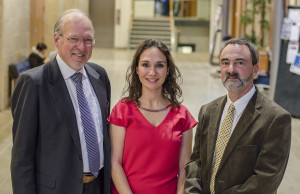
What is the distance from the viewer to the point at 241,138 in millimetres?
2688

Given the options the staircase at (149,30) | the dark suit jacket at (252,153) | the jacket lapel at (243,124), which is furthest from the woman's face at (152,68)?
the staircase at (149,30)

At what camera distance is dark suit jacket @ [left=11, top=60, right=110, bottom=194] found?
2.79m

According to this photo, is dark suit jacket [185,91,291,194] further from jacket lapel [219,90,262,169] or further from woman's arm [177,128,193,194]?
woman's arm [177,128,193,194]

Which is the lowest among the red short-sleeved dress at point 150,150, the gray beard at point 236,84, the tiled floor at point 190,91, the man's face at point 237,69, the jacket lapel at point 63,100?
the tiled floor at point 190,91

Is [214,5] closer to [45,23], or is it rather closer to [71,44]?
[45,23]

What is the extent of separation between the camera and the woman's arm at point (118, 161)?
2992 millimetres

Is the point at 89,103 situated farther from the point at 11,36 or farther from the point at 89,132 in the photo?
the point at 11,36

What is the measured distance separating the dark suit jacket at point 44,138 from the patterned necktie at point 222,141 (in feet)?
2.38

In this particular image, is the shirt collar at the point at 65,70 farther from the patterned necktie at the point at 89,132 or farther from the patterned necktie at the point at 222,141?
the patterned necktie at the point at 222,141

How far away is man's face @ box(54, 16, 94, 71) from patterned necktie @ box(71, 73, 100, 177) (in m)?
0.11

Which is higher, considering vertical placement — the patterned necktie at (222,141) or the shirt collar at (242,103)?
the shirt collar at (242,103)

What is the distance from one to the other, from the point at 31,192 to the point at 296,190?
13.2 feet

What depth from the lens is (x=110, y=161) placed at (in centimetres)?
300

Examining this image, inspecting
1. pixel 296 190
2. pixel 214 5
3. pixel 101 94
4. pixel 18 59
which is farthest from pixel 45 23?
pixel 101 94
